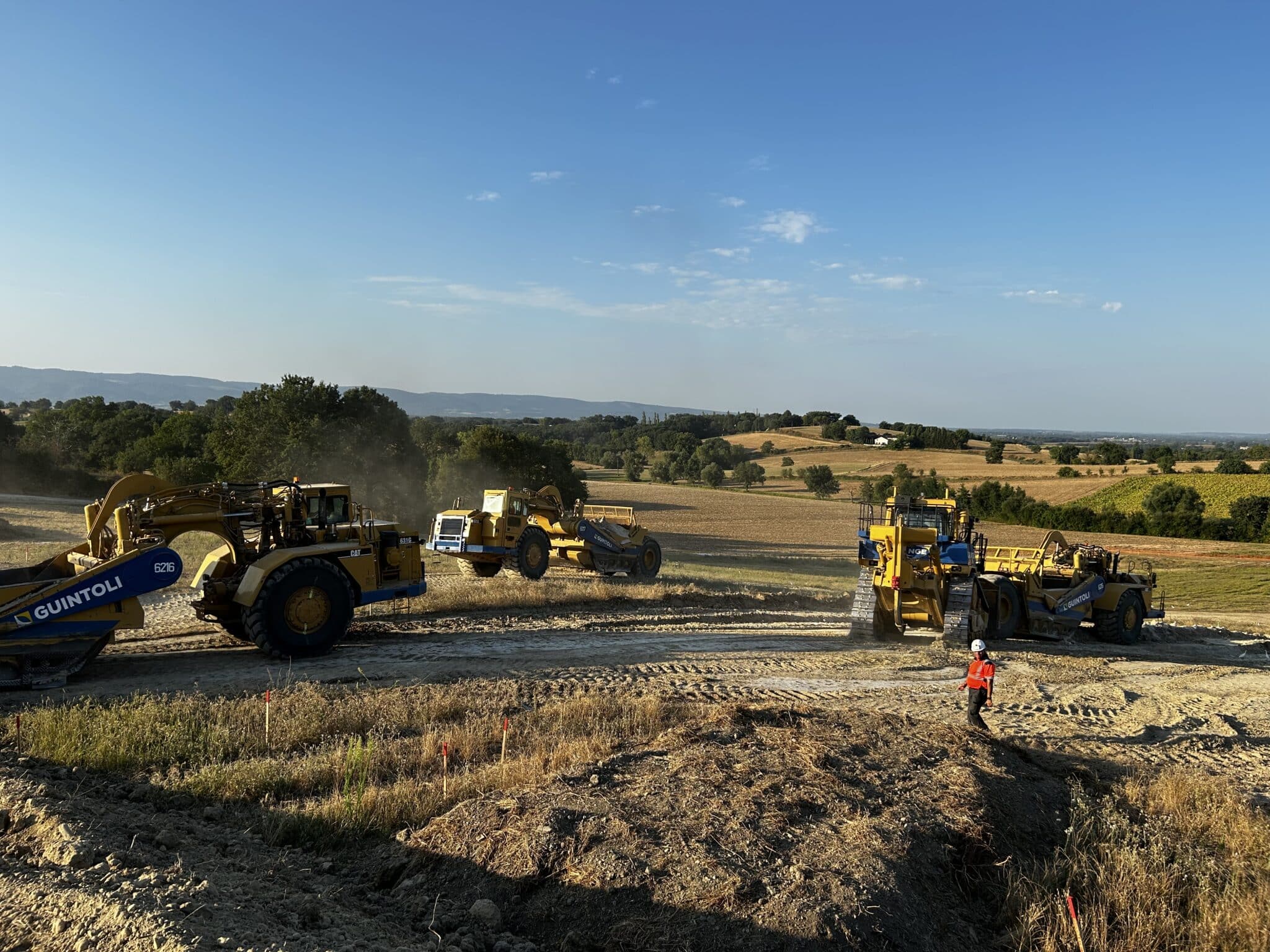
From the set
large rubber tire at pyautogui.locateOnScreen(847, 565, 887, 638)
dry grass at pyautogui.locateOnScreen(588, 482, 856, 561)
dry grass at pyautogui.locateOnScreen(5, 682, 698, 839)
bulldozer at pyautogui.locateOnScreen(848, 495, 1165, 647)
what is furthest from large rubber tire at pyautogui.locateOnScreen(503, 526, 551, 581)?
dry grass at pyautogui.locateOnScreen(588, 482, 856, 561)

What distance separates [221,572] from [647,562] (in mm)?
14360

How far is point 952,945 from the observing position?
18.2 feet

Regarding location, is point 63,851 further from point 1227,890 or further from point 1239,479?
point 1239,479

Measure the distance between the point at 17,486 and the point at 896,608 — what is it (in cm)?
5308

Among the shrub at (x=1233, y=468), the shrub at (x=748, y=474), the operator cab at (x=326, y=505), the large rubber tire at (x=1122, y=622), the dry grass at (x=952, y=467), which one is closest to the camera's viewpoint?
the operator cab at (x=326, y=505)

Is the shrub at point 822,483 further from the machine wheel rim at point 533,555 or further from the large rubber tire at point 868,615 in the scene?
the large rubber tire at point 868,615

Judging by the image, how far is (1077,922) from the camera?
5.35 m

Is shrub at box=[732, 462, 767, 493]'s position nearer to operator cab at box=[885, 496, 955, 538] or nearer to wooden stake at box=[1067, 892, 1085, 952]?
operator cab at box=[885, 496, 955, 538]

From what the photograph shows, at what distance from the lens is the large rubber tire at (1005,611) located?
17.0 metres

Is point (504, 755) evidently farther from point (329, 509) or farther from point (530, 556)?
point (530, 556)

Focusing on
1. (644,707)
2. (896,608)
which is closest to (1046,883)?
(644,707)

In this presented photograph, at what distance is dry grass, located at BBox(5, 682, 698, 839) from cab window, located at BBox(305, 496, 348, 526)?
12.3 ft

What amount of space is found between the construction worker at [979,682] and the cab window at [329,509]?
934cm

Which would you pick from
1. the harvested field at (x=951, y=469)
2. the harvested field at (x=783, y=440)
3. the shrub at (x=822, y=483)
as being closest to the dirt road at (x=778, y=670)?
the harvested field at (x=951, y=469)
